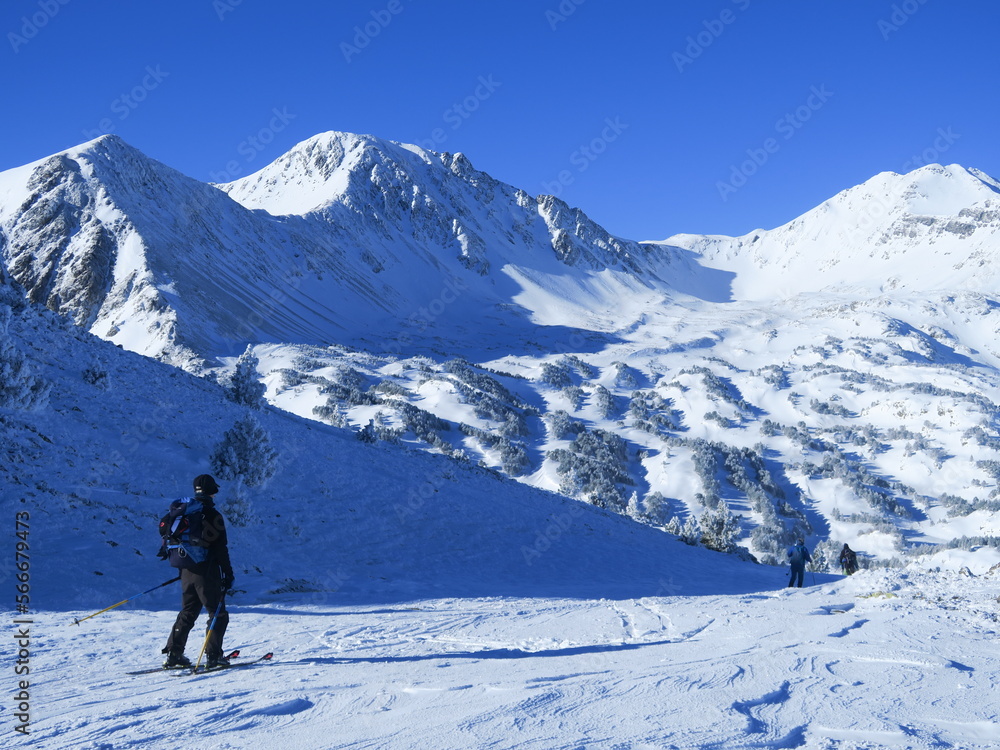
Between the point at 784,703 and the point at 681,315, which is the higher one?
the point at 681,315

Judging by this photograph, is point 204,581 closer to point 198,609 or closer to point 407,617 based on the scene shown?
point 198,609

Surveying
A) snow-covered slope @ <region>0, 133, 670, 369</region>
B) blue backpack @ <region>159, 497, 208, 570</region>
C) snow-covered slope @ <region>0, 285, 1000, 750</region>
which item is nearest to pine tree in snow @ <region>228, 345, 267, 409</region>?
snow-covered slope @ <region>0, 285, 1000, 750</region>

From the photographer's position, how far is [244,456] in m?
15.5

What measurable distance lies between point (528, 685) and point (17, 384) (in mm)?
13122

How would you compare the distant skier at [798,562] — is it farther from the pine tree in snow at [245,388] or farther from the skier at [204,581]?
the pine tree in snow at [245,388]

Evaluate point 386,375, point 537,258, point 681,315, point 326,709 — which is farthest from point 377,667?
point 537,258

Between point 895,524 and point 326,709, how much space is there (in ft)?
120

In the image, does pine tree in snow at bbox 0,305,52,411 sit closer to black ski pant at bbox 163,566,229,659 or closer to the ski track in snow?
the ski track in snow

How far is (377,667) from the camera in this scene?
6.34 meters

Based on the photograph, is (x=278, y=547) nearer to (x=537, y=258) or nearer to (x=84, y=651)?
(x=84, y=651)

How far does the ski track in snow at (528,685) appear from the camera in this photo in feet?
14.3

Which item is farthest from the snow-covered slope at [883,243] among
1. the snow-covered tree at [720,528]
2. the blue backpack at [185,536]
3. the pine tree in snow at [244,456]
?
the blue backpack at [185,536]

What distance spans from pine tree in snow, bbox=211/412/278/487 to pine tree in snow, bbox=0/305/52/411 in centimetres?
365

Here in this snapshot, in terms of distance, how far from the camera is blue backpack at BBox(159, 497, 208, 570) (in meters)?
6.26
